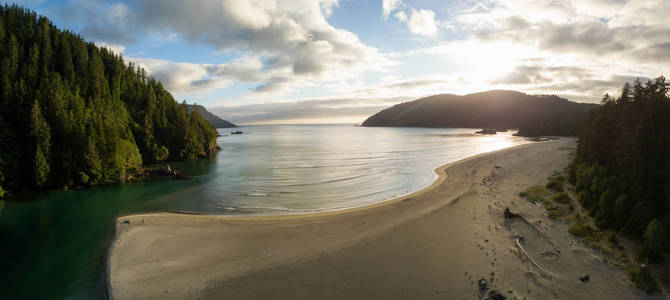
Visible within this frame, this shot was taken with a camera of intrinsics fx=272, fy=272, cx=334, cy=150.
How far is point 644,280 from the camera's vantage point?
36.8ft

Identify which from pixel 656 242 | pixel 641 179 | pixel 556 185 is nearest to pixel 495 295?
pixel 656 242

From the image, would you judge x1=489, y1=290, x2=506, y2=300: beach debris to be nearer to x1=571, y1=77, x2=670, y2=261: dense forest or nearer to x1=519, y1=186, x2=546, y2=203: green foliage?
x1=571, y1=77, x2=670, y2=261: dense forest

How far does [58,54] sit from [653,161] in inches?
4464

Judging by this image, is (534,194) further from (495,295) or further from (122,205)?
(122,205)

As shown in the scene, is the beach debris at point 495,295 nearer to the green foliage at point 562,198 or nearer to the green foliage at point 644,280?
the green foliage at point 644,280

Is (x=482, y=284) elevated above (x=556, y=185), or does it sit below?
below

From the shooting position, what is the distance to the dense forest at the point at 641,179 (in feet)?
45.7

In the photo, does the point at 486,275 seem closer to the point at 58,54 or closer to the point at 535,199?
the point at 535,199

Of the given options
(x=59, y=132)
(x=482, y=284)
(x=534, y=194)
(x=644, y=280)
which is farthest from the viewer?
(x=59, y=132)

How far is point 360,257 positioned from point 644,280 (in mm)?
11998

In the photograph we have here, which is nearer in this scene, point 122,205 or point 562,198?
point 562,198

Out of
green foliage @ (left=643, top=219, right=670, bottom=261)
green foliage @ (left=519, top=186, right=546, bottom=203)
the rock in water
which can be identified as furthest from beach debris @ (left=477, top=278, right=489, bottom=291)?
green foliage @ (left=519, top=186, right=546, bottom=203)

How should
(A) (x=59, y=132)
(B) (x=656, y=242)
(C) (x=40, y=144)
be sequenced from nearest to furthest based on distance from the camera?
1. (B) (x=656, y=242)
2. (C) (x=40, y=144)
3. (A) (x=59, y=132)

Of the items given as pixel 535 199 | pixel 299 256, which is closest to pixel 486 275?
pixel 299 256
